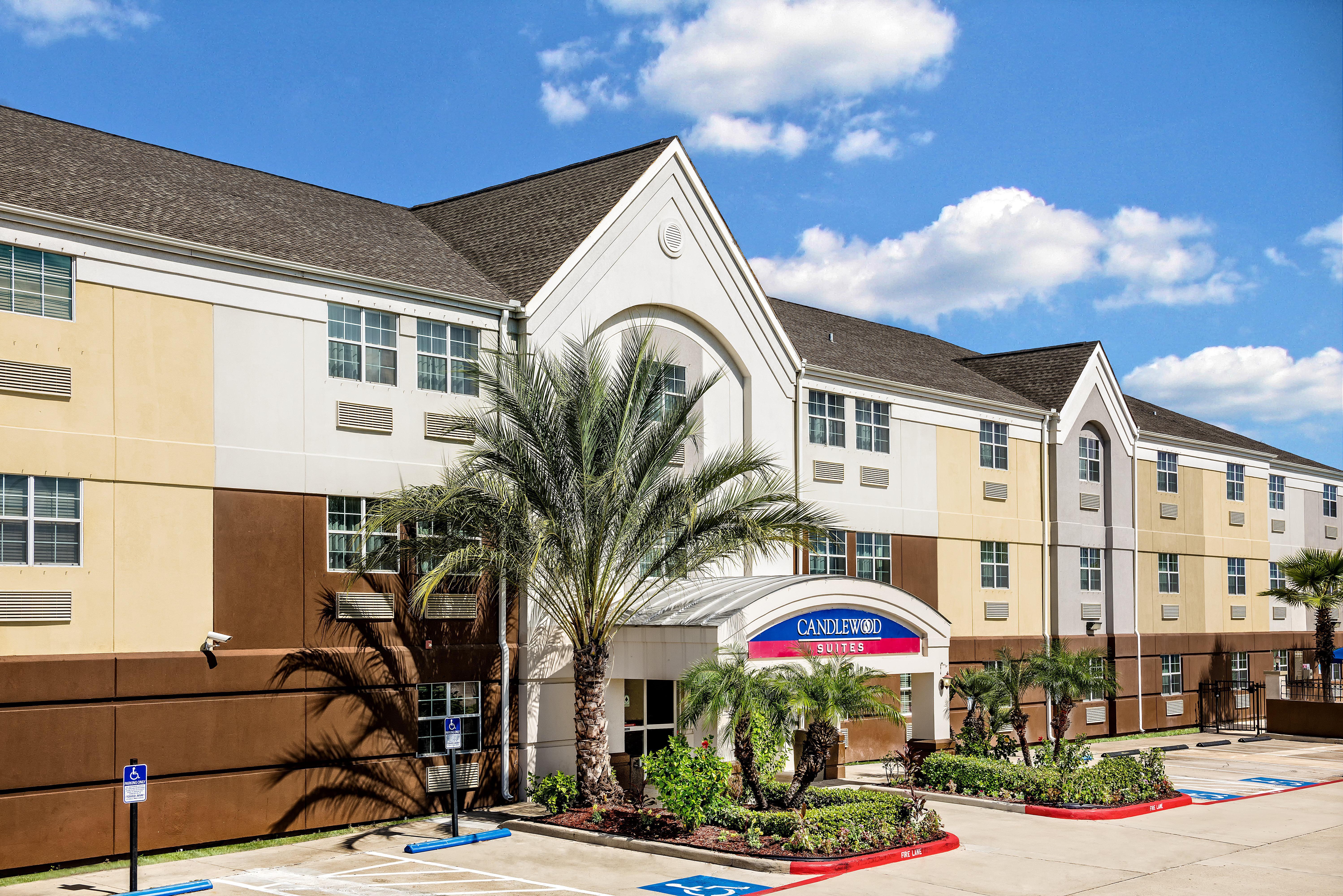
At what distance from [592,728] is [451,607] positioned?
12.0ft

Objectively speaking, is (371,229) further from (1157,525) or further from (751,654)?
(1157,525)

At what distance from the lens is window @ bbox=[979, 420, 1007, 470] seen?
122 feet

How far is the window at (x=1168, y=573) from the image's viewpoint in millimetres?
42719

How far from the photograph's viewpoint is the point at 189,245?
2080cm

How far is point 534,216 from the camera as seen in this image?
28.8 meters

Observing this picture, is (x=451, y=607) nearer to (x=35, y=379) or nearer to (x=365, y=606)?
(x=365, y=606)

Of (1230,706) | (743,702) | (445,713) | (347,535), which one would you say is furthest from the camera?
(1230,706)

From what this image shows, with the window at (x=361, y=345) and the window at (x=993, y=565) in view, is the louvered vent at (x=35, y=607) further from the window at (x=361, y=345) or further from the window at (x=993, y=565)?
the window at (x=993, y=565)

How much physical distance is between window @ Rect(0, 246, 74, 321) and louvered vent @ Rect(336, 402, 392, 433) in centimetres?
480

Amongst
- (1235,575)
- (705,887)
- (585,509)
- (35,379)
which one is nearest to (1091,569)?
(1235,575)

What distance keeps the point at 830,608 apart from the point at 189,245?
13.8m

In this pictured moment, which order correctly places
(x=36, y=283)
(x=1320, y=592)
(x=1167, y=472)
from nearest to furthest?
(x=36, y=283) → (x=1167, y=472) → (x=1320, y=592)

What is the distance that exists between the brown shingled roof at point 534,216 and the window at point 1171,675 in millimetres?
25376

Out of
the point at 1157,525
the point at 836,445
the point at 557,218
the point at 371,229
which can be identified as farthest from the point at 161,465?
the point at 1157,525
